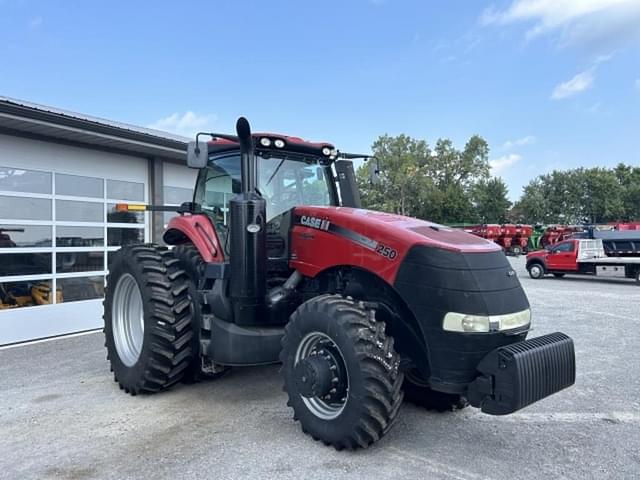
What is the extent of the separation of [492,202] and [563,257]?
40.9 m

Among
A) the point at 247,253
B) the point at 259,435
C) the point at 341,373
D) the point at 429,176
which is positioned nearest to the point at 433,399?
the point at 341,373

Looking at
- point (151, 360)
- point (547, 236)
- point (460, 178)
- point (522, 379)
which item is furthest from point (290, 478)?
point (460, 178)

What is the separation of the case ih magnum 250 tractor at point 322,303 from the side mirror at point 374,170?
231mm

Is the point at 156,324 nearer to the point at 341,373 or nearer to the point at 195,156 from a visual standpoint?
the point at 195,156

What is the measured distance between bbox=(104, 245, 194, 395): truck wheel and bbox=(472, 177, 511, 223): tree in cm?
5468

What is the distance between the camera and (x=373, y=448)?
3.34 meters

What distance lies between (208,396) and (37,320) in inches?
170

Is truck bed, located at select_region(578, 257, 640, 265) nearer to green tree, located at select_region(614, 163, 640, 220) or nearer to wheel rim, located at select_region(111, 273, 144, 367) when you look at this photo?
wheel rim, located at select_region(111, 273, 144, 367)

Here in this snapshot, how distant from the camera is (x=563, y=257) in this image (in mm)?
17516

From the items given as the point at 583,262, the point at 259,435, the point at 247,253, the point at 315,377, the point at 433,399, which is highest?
the point at 247,253

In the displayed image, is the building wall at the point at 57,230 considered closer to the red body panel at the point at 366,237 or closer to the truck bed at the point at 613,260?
the red body panel at the point at 366,237

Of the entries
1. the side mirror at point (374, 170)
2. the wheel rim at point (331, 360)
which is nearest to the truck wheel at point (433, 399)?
the wheel rim at point (331, 360)

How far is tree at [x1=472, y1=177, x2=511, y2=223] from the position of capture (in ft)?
184

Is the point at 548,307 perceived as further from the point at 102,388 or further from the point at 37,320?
the point at 37,320
